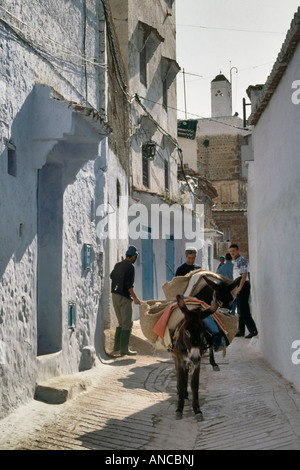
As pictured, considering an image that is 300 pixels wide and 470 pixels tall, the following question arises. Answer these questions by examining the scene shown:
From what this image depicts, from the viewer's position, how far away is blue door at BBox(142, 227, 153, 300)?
15288mm

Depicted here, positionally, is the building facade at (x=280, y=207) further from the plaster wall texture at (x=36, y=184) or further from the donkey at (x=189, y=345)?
the plaster wall texture at (x=36, y=184)

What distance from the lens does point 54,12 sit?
7.65 meters

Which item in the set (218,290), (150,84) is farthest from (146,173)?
(218,290)

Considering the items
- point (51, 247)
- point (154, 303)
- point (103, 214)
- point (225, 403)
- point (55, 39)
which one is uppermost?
point (55, 39)

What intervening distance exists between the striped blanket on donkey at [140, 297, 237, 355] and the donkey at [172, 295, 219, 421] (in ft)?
0.53

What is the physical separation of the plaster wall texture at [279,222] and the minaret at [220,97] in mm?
31409

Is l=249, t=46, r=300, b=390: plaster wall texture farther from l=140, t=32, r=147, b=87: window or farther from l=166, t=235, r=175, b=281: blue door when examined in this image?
l=166, t=235, r=175, b=281: blue door

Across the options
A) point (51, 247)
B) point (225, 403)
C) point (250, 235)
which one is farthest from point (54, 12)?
point (250, 235)

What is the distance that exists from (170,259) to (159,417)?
13055mm

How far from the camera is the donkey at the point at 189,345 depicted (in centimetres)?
543

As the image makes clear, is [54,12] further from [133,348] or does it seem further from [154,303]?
[133,348]

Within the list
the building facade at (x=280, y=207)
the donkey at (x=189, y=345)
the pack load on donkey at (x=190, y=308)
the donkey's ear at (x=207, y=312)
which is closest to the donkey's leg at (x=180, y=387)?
the donkey at (x=189, y=345)

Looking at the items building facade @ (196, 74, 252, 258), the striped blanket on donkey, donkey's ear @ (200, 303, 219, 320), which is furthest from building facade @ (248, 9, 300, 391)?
building facade @ (196, 74, 252, 258)
